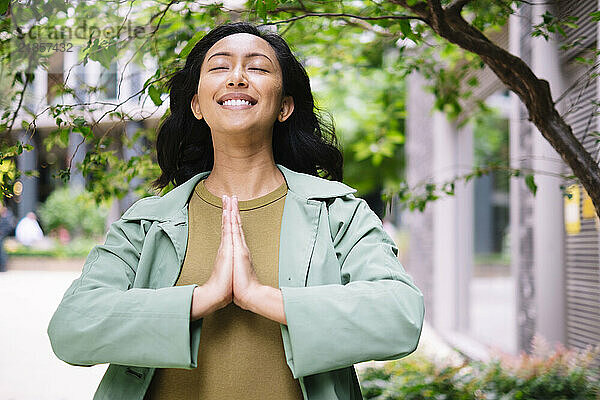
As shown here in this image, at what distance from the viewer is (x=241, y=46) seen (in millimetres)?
1724

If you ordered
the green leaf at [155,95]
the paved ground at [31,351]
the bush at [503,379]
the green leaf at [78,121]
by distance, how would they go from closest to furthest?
the green leaf at [78,121]
the green leaf at [155,95]
the paved ground at [31,351]
the bush at [503,379]

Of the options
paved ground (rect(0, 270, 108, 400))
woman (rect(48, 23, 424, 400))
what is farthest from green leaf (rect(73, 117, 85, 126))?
paved ground (rect(0, 270, 108, 400))

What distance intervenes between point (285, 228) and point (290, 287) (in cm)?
22

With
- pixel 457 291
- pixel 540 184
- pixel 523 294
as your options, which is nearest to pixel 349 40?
pixel 540 184

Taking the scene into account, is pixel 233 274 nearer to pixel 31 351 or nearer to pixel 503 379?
pixel 31 351

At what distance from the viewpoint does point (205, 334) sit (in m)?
1.57

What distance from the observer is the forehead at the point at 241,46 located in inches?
67.7

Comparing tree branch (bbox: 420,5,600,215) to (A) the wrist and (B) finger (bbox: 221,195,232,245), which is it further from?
(A) the wrist

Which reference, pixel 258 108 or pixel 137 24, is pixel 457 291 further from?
pixel 258 108

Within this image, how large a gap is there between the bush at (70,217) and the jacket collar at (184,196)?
12.9 meters

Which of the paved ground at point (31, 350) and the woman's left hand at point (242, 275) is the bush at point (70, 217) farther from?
the woman's left hand at point (242, 275)

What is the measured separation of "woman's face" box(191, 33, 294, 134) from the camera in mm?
1663

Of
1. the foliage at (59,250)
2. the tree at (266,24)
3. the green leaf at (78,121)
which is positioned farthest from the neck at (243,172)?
the foliage at (59,250)

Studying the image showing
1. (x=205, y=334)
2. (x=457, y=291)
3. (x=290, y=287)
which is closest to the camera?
(x=290, y=287)
